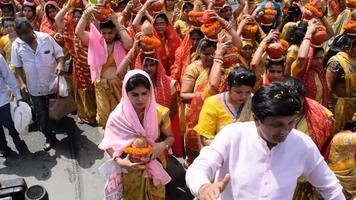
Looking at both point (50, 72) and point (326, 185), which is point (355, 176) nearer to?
point (326, 185)

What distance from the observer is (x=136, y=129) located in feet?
10.5

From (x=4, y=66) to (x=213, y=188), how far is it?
135 inches

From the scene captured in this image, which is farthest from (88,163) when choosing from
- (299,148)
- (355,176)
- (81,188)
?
(299,148)

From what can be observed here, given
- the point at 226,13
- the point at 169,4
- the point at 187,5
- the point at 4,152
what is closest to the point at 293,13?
the point at 226,13

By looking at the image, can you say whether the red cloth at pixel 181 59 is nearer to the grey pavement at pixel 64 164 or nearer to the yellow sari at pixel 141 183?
the grey pavement at pixel 64 164

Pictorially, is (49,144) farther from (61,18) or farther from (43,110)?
(61,18)

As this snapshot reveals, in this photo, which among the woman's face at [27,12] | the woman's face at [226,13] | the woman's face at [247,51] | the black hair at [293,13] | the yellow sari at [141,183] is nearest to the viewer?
the yellow sari at [141,183]

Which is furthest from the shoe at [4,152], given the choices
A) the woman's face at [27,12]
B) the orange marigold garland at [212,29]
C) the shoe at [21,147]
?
the orange marigold garland at [212,29]

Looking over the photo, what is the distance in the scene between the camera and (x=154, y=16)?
17.6 ft

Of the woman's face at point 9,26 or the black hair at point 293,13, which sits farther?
the black hair at point 293,13

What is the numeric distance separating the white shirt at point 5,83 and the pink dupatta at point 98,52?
0.81 m

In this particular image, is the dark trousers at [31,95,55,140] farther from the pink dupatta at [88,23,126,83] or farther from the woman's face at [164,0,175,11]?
the woman's face at [164,0,175,11]

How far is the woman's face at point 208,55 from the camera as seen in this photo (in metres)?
4.19

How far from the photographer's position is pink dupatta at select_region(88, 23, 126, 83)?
15.3ft
